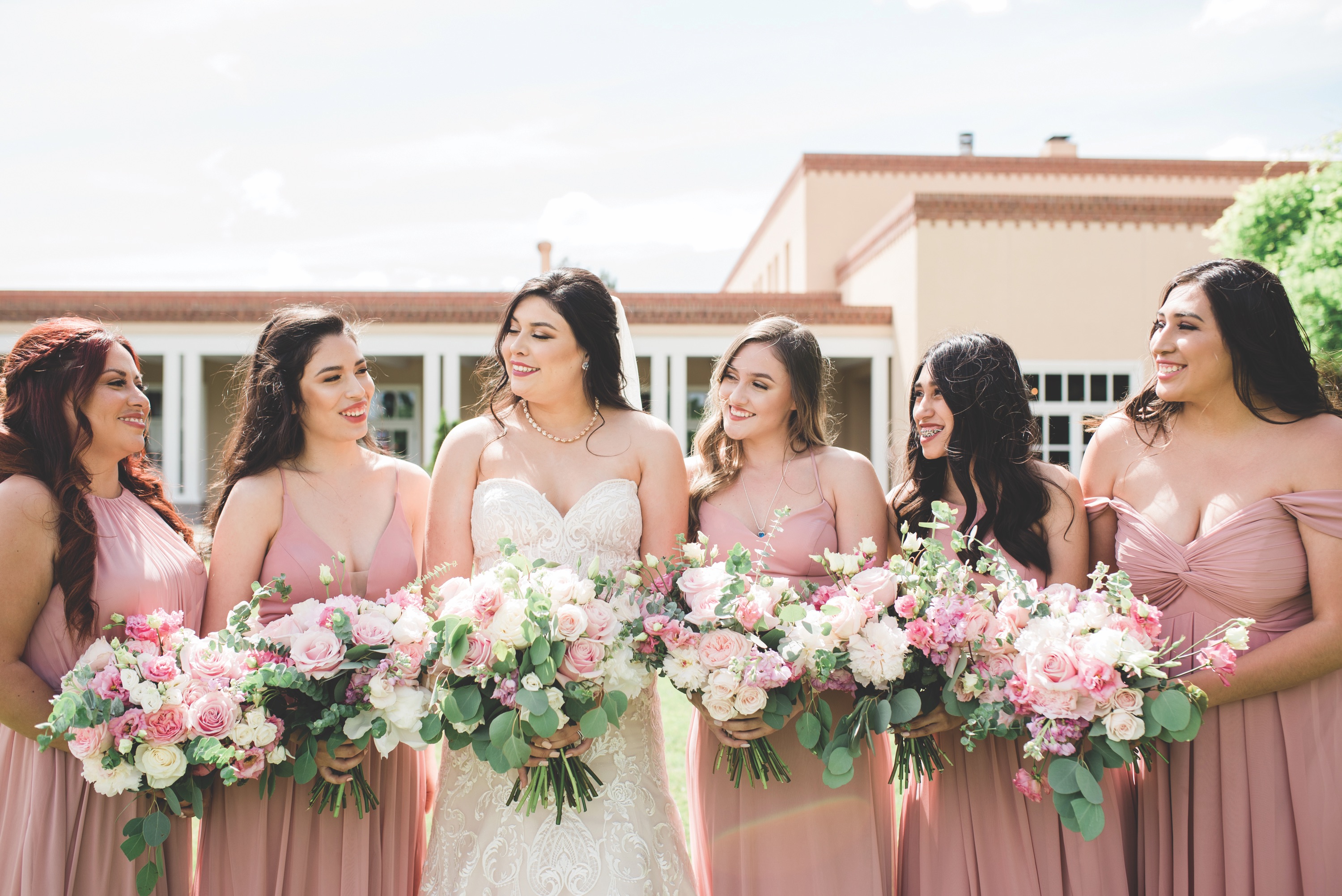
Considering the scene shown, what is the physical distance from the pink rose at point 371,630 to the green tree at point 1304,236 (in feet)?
33.9

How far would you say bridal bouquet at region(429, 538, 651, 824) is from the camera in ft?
9.53

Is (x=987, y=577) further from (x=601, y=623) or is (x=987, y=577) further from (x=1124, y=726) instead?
(x=601, y=623)

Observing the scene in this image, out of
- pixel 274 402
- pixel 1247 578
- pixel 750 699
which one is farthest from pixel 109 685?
pixel 1247 578

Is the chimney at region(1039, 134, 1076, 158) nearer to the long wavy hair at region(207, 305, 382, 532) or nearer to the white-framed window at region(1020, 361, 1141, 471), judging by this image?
the white-framed window at region(1020, 361, 1141, 471)

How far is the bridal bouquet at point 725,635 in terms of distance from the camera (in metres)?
3.09

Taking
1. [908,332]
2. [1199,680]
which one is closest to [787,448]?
[1199,680]

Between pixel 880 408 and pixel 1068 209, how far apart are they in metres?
6.34

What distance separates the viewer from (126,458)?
3.81 m

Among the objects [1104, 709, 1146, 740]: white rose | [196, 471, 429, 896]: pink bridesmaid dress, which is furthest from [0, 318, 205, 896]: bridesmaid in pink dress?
[1104, 709, 1146, 740]: white rose

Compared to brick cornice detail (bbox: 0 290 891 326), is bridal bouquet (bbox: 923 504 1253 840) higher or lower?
lower

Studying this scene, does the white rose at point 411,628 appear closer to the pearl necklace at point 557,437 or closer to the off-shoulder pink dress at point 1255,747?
the pearl necklace at point 557,437

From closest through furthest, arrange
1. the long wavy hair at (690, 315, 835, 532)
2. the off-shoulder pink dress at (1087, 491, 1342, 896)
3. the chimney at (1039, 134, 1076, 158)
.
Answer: the off-shoulder pink dress at (1087, 491, 1342, 896) → the long wavy hair at (690, 315, 835, 532) → the chimney at (1039, 134, 1076, 158)

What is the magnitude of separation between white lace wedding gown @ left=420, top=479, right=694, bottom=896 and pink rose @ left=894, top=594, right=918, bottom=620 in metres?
1.13

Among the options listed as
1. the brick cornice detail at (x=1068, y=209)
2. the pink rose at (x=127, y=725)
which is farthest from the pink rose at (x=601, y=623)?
the brick cornice detail at (x=1068, y=209)
